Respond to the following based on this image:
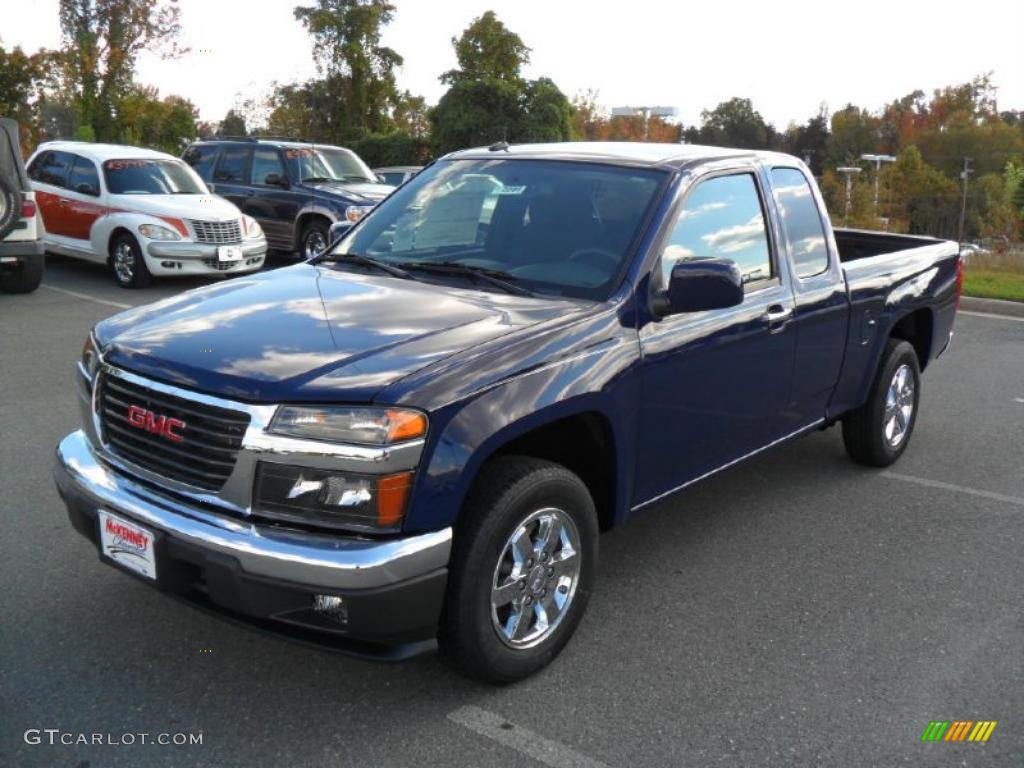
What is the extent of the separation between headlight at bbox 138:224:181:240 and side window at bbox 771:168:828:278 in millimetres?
8917

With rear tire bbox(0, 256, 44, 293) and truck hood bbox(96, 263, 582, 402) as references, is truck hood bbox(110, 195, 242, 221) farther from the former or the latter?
truck hood bbox(96, 263, 582, 402)

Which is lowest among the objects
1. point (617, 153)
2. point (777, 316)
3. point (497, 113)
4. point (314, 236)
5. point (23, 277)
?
point (23, 277)

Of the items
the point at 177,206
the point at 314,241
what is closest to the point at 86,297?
the point at 177,206

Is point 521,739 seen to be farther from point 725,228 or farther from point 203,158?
point 203,158

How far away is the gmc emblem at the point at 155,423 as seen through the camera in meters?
3.19

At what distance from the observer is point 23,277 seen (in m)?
11.8

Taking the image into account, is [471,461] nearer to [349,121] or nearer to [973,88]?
[349,121]

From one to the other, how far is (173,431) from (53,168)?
1173 cm

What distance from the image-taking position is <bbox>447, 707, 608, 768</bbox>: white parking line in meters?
3.08

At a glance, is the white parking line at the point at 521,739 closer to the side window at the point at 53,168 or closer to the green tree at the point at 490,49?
the side window at the point at 53,168

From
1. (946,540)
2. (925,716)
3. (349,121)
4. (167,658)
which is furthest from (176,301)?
(349,121)

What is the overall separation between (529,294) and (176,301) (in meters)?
1.34

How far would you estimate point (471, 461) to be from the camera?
3.13m

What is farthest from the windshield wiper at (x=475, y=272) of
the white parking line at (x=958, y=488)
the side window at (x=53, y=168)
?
the side window at (x=53, y=168)
